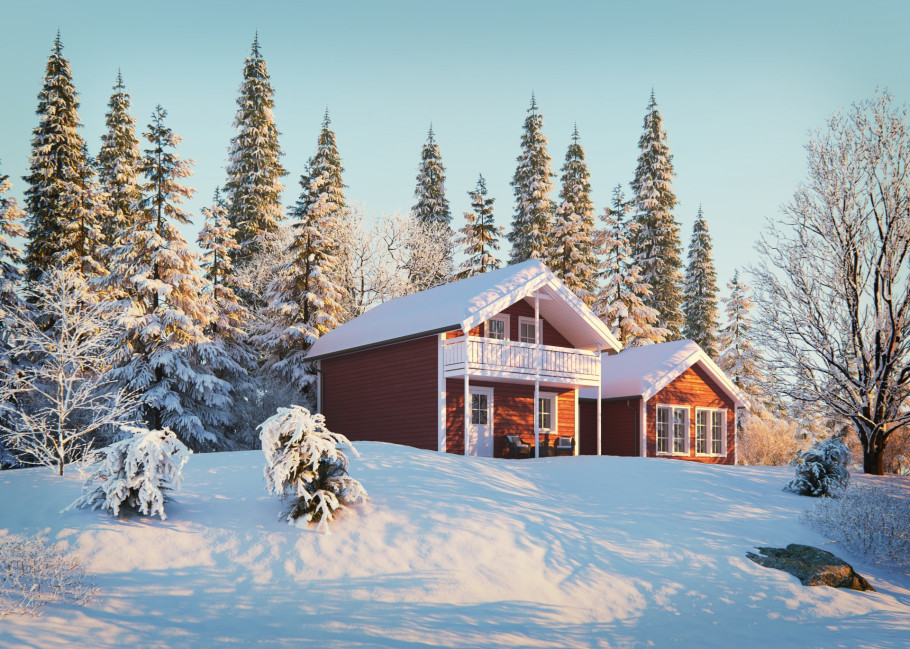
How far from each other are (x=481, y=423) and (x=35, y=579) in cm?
1623

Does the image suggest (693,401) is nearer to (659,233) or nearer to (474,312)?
(474,312)

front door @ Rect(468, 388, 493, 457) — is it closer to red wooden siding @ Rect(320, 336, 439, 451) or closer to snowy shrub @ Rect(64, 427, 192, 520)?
red wooden siding @ Rect(320, 336, 439, 451)

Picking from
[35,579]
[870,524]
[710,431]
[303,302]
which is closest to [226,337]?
[303,302]

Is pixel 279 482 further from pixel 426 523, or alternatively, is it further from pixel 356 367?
pixel 356 367

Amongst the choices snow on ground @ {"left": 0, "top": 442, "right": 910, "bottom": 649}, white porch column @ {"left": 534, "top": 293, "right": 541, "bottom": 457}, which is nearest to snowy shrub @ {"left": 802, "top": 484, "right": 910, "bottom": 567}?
snow on ground @ {"left": 0, "top": 442, "right": 910, "bottom": 649}

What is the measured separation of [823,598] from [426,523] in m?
6.89

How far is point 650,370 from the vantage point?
1182 inches

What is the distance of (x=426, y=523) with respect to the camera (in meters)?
14.4

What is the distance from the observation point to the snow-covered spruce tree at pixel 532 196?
150 ft

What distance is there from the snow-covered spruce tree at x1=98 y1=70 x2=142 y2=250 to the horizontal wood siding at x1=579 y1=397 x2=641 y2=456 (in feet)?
71.7

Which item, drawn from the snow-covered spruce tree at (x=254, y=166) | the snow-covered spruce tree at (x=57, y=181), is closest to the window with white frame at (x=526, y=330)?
the snow-covered spruce tree at (x=57, y=181)

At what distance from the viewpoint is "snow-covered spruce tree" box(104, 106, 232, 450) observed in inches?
1056

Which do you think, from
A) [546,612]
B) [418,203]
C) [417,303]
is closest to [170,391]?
[417,303]

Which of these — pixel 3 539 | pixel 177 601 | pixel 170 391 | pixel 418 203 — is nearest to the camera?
pixel 177 601
